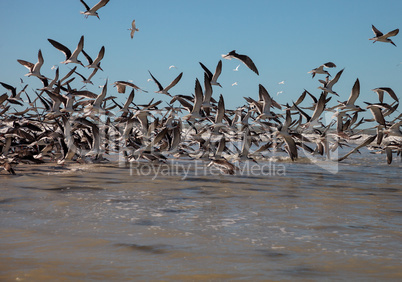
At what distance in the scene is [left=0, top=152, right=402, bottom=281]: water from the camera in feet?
13.4

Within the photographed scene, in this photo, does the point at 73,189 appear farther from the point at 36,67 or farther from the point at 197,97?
the point at 36,67

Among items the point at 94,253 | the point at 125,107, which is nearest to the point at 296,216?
the point at 94,253

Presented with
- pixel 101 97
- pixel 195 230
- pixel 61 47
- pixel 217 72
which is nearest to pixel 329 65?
pixel 217 72

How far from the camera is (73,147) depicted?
12156mm

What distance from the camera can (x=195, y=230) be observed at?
555 cm

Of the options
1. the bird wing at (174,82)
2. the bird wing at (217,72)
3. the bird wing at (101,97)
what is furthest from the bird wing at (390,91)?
the bird wing at (101,97)

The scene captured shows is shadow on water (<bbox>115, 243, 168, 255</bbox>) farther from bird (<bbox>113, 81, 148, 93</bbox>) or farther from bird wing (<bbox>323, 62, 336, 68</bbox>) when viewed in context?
bird wing (<bbox>323, 62, 336, 68</bbox>)

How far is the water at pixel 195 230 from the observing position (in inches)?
161

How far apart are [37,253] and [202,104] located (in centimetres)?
697

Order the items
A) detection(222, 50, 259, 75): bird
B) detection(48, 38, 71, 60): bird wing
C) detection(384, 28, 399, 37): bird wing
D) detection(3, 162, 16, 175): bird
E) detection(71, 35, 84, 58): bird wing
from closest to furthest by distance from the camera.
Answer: detection(3, 162, 16, 175): bird < detection(222, 50, 259, 75): bird < detection(384, 28, 399, 37): bird wing < detection(71, 35, 84, 58): bird wing < detection(48, 38, 71, 60): bird wing

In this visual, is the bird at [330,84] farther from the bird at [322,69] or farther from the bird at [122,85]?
the bird at [122,85]

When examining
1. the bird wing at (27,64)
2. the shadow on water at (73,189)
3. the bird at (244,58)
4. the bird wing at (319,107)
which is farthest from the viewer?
the bird wing at (27,64)

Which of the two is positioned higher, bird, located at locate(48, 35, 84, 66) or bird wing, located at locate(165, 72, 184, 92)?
bird, located at locate(48, 35, 84, 66)

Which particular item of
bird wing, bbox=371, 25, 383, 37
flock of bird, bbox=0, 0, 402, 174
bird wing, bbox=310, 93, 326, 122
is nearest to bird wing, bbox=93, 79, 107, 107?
flock of bird, bbox=0, 0, 402, 174
